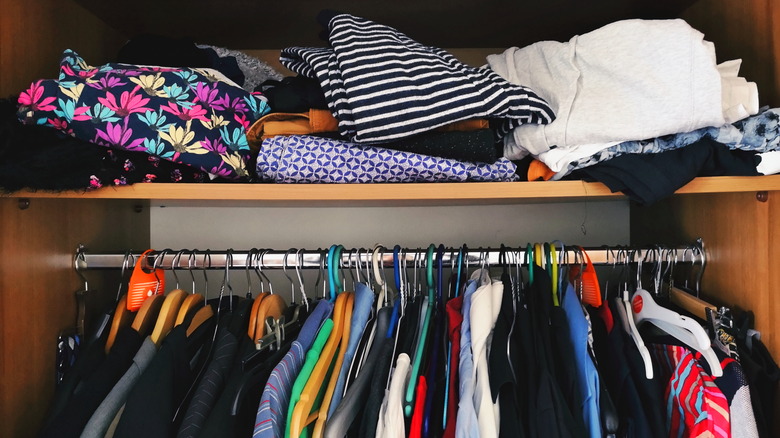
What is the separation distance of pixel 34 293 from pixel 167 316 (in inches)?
8.9

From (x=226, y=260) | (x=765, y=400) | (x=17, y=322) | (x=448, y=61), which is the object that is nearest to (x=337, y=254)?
(x=226, y=260)

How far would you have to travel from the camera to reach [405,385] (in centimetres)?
79

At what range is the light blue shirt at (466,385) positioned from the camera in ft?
2.35

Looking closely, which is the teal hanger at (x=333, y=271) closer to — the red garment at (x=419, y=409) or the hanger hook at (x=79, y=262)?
the red garment at (x=419, y=409)

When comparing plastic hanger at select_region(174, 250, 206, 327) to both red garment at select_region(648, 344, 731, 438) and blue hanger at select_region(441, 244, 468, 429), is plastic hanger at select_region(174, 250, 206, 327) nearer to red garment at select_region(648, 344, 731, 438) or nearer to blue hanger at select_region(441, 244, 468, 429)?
blue hanger at select_region(441, 244, 468, 429)

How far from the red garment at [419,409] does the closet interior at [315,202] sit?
0.29 metres

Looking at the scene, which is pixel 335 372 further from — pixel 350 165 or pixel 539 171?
pixel 539 171

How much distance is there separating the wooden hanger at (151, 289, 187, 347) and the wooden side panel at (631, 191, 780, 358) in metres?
1.01

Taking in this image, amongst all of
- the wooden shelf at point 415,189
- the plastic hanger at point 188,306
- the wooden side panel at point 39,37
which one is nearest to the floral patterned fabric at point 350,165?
the wooden shelf at point 415,189

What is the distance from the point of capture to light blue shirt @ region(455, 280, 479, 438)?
2.35 ft

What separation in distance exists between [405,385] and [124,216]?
799 millimetres

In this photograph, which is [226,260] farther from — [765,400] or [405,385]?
[765,400]

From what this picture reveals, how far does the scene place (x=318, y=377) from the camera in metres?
0.79

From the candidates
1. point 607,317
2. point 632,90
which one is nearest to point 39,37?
point 632,90
